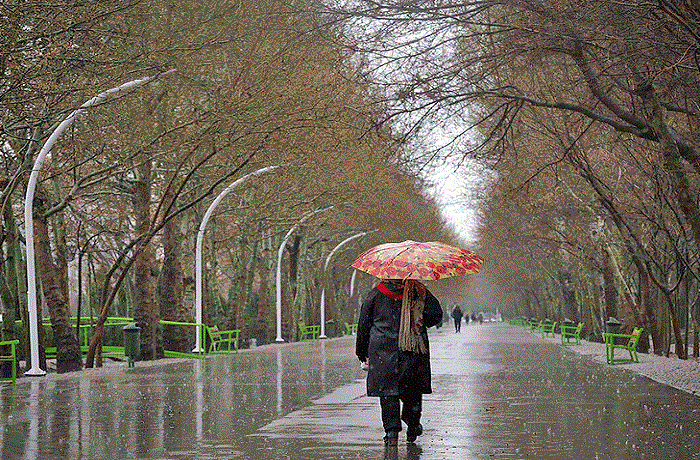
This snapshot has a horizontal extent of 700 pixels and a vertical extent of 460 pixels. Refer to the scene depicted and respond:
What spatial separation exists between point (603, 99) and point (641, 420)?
23.8 feet

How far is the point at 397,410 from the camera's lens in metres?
11.0

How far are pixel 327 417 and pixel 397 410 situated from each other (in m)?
3.11

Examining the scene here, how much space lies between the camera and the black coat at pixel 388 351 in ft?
35.6

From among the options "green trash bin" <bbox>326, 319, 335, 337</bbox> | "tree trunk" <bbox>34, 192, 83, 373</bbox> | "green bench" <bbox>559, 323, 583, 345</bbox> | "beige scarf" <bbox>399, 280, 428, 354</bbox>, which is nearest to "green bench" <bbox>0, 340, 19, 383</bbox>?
"tree trunk" <bbox>34, 192, 83, 373</bbox>

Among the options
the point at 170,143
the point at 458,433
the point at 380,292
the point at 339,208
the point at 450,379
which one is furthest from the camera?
the point at 339,208

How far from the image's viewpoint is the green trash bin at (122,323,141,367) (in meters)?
28.0

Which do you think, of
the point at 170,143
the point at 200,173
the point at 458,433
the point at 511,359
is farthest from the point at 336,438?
the point at 200,173

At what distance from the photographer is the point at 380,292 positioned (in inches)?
436

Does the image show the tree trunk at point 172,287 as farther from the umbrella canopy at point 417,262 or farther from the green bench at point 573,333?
the umbrella canopy at point 417,262

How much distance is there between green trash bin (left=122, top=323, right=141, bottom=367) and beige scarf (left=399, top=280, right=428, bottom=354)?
58.7 feet

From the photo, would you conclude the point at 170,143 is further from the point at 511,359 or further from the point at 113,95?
the point at 511,359

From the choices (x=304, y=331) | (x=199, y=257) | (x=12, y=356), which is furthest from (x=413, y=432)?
(x=304, y=331)

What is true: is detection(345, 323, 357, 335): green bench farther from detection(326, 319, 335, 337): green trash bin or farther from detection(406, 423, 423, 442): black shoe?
detection(406, 423, 423, 442): black shoe

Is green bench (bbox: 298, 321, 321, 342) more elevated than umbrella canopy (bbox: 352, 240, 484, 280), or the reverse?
umbrella canopy (bbox: 352, 240, 484, 280)
